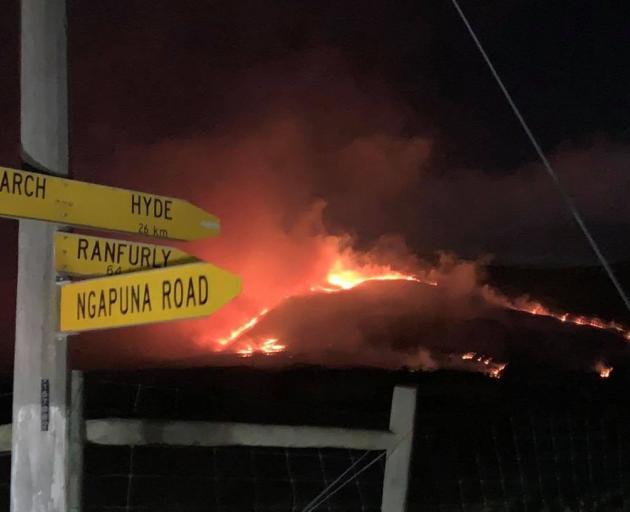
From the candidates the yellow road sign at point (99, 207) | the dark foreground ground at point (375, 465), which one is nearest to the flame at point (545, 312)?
the dark foreground ground at point (375, 465)

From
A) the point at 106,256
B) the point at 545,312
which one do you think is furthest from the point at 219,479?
the point at 545,312

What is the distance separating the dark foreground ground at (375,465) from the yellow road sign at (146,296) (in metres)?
0.68

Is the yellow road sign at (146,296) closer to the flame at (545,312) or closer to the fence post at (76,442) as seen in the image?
the fence post at (76,442)

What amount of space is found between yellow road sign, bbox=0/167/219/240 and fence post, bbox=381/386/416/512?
1110mm

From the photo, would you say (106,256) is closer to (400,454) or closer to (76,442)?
(76,442)

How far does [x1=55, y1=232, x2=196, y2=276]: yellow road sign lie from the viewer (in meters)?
2.29

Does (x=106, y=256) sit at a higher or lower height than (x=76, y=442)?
higher

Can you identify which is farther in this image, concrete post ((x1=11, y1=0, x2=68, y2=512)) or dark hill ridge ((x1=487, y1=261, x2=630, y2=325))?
dark hill ridge ((x1=487, y1=261, x2=630, y2=325))

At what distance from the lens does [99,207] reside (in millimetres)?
2357

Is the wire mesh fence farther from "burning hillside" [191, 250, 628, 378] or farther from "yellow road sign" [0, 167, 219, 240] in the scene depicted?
"burning hillside" [191, 250, 628, 378]

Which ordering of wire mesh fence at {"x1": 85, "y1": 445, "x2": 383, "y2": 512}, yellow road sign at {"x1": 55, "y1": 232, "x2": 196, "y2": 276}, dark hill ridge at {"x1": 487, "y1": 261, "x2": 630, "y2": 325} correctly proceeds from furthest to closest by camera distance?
dark hill ridge at {"x1": 487, "y1": 261, "x2": 630, "y2": 325} < wire mesh fence at {"x1": 85, "y1": 445, "x2": 383, "y2": 512} < yellow road sign at {"x1": 55, "y1": 232, "x2": 196, "y2": 276}

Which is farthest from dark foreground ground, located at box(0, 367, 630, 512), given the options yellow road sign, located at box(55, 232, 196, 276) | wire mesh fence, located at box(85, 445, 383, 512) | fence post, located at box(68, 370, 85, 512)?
yellow road sign, located at box(55, 232, 196, 276)

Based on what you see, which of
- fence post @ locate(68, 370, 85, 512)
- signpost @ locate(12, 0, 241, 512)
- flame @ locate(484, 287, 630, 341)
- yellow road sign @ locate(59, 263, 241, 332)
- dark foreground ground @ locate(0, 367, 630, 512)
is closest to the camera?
yellow road sign @ locate(59, 263, 241, 332)

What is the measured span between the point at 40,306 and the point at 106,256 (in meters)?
0.25
